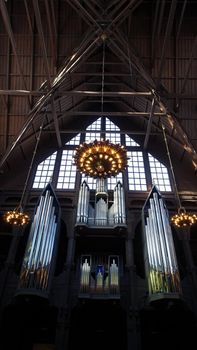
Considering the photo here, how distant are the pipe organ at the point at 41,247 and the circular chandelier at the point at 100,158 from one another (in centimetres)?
366

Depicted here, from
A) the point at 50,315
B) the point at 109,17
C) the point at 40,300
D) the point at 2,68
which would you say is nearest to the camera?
the point at 40,300

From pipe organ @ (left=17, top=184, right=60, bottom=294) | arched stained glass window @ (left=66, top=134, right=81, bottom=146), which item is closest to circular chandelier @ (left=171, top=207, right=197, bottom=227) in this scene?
pipe organ @ (left=17, top=184, right=60, bottom=294)

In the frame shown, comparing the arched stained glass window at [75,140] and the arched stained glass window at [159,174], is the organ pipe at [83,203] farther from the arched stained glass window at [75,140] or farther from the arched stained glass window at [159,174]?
the arched stained glass window at [75,140]

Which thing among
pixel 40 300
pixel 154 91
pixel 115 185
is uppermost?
pixel 154 91

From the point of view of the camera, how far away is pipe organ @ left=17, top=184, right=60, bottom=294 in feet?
52.4

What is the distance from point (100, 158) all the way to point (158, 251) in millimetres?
5014

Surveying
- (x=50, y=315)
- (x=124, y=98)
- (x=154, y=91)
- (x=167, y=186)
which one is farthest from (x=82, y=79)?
(x=50, y=315)

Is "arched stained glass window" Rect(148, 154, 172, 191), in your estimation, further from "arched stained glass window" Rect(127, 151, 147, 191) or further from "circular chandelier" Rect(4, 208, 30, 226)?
"circular chandelier" Rect(4, 208, 30, 226)

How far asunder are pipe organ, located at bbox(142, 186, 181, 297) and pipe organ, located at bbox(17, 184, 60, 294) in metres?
4.55

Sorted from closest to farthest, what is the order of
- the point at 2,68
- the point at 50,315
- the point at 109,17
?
1. the point at 50,315
2. the point at 109,17
3. the point at 2,68

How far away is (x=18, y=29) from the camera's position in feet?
76.4

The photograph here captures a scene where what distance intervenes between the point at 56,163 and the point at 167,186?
24.7ft

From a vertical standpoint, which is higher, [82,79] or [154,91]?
[82,79]

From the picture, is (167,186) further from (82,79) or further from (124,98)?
(82,79)
